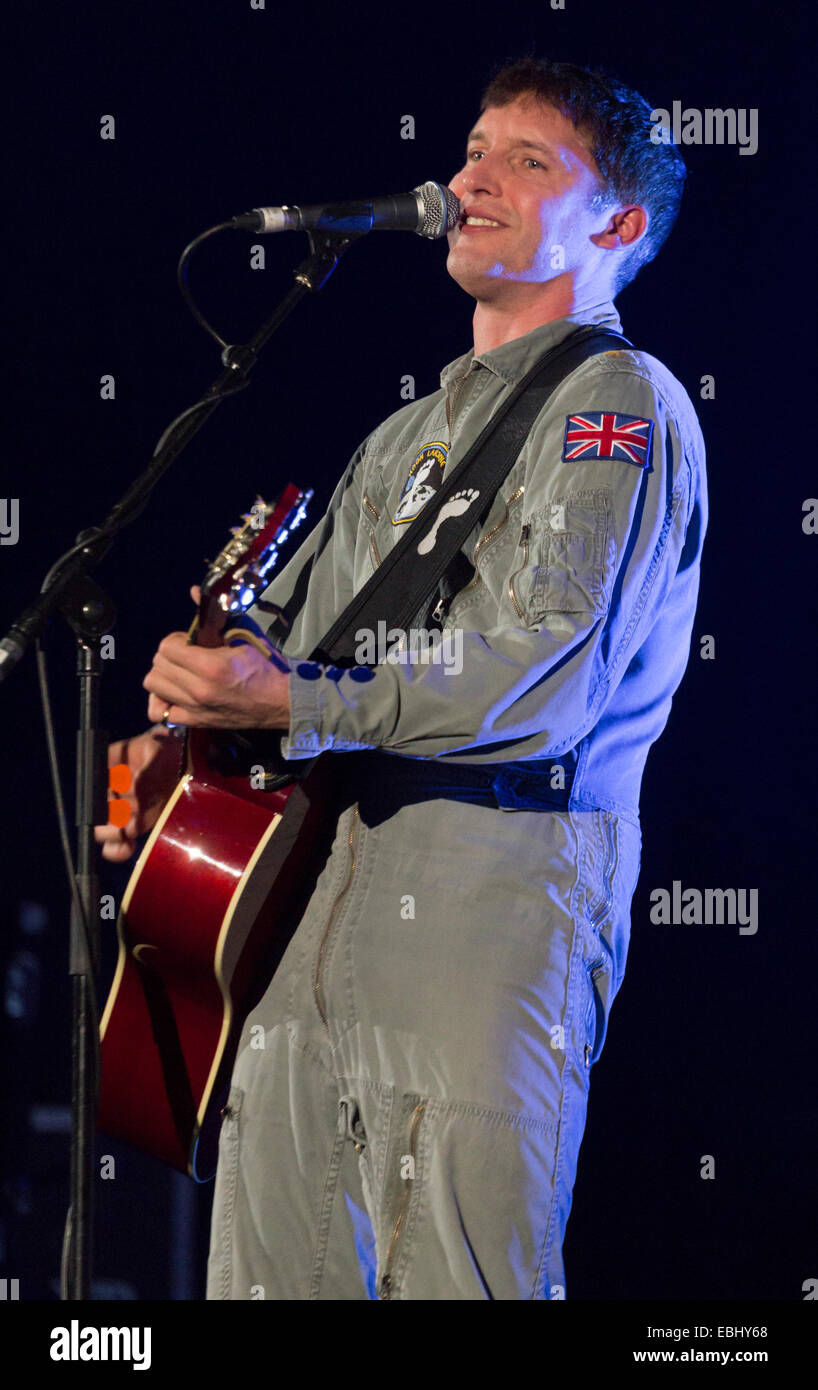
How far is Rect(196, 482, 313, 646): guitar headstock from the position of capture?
187 cm

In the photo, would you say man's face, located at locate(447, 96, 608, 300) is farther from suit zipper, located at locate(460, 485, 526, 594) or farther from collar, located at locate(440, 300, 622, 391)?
suit zipper, located at locate(460, 485, 526, 594)

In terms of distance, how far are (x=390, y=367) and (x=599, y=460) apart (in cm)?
155

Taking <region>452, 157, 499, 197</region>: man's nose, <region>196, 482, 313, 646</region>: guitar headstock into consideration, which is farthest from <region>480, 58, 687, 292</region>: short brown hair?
<region>196, 482, 313, 646</region>: guitar headstock

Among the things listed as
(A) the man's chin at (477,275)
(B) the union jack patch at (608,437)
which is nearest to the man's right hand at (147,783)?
(B) the union jack patch at (608,437)

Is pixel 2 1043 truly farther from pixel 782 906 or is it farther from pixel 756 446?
pixel 756 446

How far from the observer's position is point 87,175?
3.42 m

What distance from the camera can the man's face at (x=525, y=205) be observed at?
234 centimetres

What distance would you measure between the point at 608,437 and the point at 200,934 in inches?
35.8

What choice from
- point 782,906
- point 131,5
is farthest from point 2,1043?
point 131,5

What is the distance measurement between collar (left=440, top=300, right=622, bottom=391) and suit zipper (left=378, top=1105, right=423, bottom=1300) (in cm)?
115

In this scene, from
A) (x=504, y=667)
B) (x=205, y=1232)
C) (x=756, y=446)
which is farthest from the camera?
(x=205, y=1232)

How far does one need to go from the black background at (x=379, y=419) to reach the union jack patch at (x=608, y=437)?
1.26m

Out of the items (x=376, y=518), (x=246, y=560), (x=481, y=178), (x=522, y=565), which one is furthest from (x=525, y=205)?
(x=246, y=560)

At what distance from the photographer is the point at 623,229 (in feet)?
8.08
